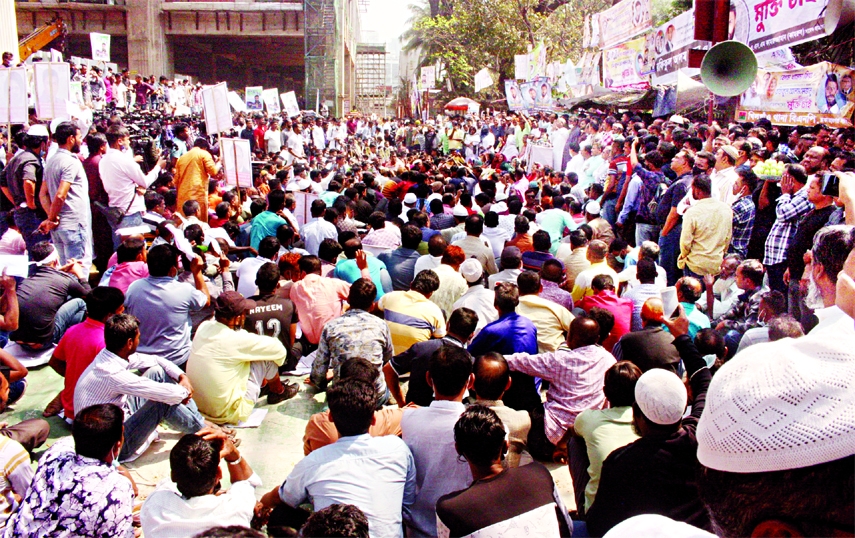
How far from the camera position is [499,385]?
351 cm

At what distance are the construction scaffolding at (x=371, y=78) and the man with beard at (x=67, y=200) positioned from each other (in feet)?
128

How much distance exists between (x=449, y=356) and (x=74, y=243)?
482 cm

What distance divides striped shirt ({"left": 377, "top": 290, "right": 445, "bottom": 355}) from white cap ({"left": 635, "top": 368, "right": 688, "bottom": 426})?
2189 mm

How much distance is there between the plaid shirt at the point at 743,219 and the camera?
6.46 m

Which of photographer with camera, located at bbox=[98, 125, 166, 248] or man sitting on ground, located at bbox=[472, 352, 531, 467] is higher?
photographer with camera, located at bbox=[98, 125, 166, 248]

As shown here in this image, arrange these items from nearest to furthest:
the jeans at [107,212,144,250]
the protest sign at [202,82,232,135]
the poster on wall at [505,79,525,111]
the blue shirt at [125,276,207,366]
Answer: the blue shirt at [125,276,207,366]
the jeans at [107,212,144,250]
the protest sign at [202,82,232,135]
the poster on wall at [505,79,525,111]

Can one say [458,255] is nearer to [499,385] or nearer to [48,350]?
[499,385]

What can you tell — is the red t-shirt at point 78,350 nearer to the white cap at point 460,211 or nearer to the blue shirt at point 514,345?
the blue shirt at point 514,345

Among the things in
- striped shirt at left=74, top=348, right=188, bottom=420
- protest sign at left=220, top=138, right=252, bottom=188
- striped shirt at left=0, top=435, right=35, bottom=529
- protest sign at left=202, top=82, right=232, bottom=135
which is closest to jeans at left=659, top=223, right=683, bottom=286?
striped shirt at left=74, top=348, right=188, bottom=420

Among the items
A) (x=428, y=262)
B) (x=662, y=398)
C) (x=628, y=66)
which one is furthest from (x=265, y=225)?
(x=628, y=66)

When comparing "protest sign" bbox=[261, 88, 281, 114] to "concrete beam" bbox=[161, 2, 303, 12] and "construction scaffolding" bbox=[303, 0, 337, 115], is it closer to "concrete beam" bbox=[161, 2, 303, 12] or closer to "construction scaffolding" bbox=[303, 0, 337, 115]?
"construction scaffolding" bbox=[303, 0, 337, 115]

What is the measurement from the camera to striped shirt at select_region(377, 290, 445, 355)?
4.88m

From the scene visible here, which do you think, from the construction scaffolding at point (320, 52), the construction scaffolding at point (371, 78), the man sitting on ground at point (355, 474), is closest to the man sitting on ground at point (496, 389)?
the man sitting on ground at point (355, 474)

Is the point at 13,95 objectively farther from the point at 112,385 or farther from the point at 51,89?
the point at 112,385
